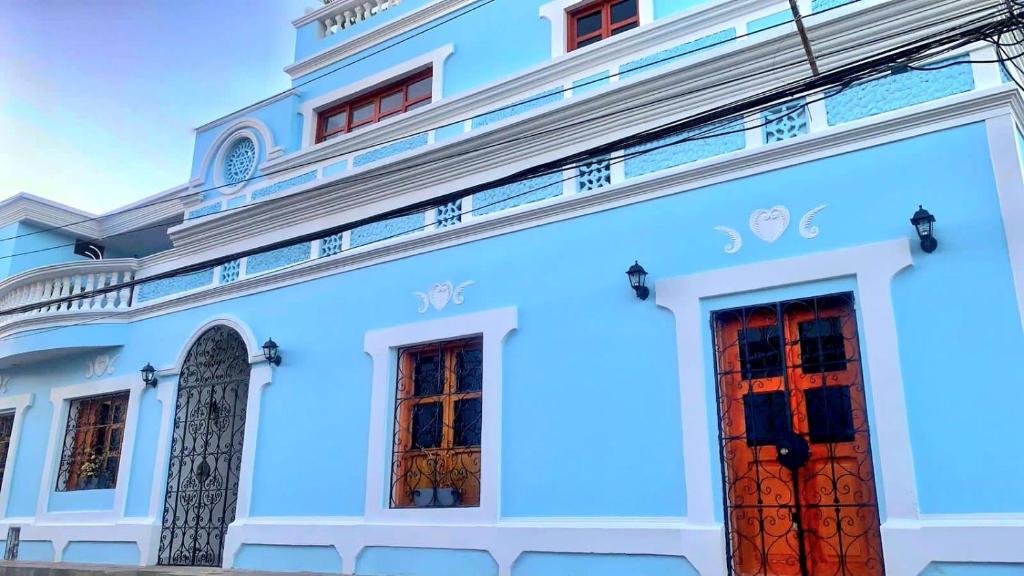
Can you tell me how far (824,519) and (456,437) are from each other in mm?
2915

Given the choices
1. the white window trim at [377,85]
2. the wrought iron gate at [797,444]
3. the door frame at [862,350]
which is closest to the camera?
the door frame at [862,350]

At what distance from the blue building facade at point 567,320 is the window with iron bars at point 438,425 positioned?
28mm

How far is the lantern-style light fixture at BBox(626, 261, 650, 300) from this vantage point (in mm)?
5949

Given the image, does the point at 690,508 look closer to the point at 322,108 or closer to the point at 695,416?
the point at 695,416

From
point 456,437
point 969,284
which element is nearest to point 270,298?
point 456,437

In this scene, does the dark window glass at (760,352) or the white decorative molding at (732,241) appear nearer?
the dark window glass at (760,352)

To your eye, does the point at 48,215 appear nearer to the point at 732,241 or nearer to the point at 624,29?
the point at 624,29

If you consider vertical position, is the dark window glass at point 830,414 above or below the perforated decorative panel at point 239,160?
below

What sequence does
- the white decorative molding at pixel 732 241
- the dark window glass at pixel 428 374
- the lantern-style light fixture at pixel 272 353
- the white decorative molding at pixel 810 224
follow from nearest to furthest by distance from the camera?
the white decorative molding at pixel 810 224
the white decorative molding at pixel 732 241
the dark window glass at pixel 428 374
the lantern-style light fixture at pixel 272 353

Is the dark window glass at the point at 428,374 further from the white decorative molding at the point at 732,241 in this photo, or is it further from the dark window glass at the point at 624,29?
the dark window glass at the point at 624,29

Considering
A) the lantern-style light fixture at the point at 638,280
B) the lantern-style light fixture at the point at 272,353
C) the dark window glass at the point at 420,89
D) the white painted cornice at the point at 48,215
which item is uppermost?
the dark window glass at the point at 420,89

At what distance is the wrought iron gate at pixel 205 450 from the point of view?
846 centimetres

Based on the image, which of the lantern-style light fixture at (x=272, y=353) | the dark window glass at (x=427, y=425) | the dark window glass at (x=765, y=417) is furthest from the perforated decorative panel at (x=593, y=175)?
the lantern-style light fixture at (x=272, y=353)

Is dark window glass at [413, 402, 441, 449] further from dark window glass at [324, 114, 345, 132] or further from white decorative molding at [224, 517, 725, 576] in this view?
dark window glass at [324, 114, 345, 132]
